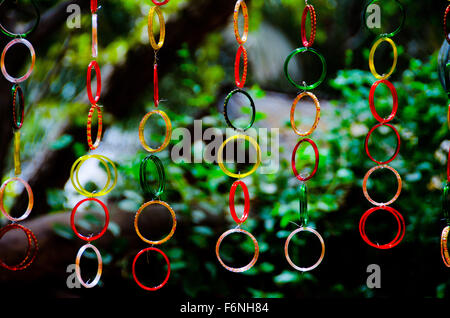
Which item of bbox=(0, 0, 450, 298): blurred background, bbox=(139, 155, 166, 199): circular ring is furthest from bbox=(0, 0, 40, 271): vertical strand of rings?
bbox=(0, 0, 450, 298): blurred background

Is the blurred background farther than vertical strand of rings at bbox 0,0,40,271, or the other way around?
the blurred background

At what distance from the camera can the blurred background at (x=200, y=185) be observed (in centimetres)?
118

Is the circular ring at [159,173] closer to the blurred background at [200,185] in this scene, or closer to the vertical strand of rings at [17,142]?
the vertical strand of rings at [17,142]

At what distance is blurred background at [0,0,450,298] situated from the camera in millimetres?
1182

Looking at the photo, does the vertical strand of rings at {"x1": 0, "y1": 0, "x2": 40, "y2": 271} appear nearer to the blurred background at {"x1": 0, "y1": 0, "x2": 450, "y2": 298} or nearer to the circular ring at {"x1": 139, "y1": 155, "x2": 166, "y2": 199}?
the circular ring at {"x1": 139, "y1": 155, "x2": 166, "y2": 199}

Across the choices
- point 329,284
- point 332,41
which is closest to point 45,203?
point 329,284

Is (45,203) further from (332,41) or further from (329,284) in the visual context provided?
(332,41)

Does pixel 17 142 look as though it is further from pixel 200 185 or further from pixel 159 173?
pixel 200 185

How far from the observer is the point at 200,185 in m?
1.27

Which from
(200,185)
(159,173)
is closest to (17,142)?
(159,173)

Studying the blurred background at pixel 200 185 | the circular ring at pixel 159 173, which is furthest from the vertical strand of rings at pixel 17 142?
the blurred background at pixel 200 185

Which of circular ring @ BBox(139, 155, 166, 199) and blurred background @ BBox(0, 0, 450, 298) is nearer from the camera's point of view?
circular ring @ BBox(139, 155, 166, 199)

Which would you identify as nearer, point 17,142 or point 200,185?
point 17,142
